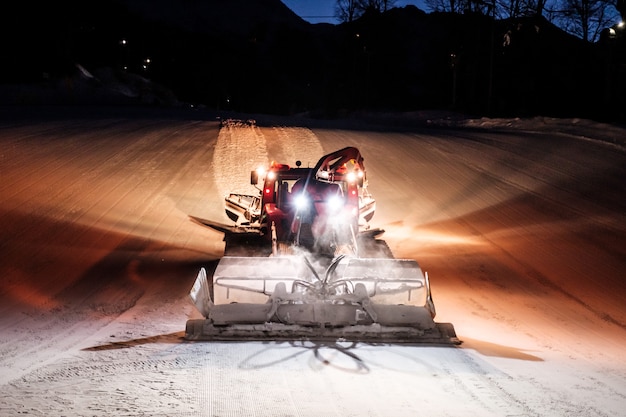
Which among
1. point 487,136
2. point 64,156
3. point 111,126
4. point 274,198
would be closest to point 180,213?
point 274,198

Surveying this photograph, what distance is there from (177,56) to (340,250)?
3881 inches

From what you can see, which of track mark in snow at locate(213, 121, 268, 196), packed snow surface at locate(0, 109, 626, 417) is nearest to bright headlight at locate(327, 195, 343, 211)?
packed snow surface at locate(0, 109, 626, 417)

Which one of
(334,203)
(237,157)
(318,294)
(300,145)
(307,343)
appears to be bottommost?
(307,343)

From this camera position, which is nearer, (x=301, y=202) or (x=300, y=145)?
(x=301, y=202)

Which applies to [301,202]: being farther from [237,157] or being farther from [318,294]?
[237,157]

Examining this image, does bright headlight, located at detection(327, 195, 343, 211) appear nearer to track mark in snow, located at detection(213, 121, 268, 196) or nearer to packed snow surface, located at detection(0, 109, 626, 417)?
packed snow surface, located at detection(0, 109, 626, 417)

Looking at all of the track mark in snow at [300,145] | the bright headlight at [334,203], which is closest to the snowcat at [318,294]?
the bright headlight at [334,203]

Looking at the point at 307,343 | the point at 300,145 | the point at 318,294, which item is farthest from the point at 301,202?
the point at 300,145

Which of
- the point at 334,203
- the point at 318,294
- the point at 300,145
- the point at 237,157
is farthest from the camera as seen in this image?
the point at 300,145

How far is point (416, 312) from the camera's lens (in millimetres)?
8555

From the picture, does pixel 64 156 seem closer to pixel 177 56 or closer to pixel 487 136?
pixel 487 136

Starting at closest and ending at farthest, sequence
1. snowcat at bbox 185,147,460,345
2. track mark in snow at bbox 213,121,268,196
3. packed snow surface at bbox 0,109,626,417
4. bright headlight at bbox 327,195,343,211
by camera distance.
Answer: packed snow surface at bbox 0,109,626,417
snowcat at bbox 185,147,460,345
bright headlight at bbox 327,195,343,211
track mark in snow at bbox 213,121,268,196

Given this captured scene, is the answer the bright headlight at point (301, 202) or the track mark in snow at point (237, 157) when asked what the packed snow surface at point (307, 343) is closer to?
the track mark in snow at point (237, 157)

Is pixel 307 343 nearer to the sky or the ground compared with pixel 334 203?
nearer to the ground
